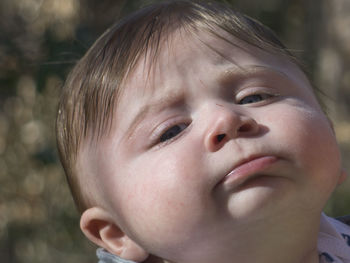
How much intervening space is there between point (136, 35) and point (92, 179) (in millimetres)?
404

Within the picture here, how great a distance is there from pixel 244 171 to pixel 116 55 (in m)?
0.53

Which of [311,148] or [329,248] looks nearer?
[311,148]

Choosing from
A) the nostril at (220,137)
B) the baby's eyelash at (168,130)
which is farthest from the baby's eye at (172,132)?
the nostril at (220,137)

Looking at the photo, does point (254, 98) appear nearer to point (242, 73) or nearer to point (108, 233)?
point (242, 73)

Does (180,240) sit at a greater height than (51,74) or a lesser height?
greater

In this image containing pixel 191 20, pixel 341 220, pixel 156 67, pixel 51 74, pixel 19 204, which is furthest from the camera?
pixel 19 204

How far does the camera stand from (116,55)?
1591mm

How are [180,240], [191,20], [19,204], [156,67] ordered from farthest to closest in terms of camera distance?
1. [19,204]
2. [191,20]
3. [156,67]
4. [180,240]

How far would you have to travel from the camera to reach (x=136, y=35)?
1.61 metres

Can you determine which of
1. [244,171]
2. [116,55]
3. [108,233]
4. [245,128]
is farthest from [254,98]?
[108,233]

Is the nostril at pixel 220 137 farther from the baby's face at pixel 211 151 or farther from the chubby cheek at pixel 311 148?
the chubby cheek at pixel 311 148

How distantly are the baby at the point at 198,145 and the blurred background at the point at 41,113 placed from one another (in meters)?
1.02

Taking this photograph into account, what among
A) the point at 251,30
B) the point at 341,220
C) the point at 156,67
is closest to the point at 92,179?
the point at 156,67

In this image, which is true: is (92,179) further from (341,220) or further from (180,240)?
(341,220)
